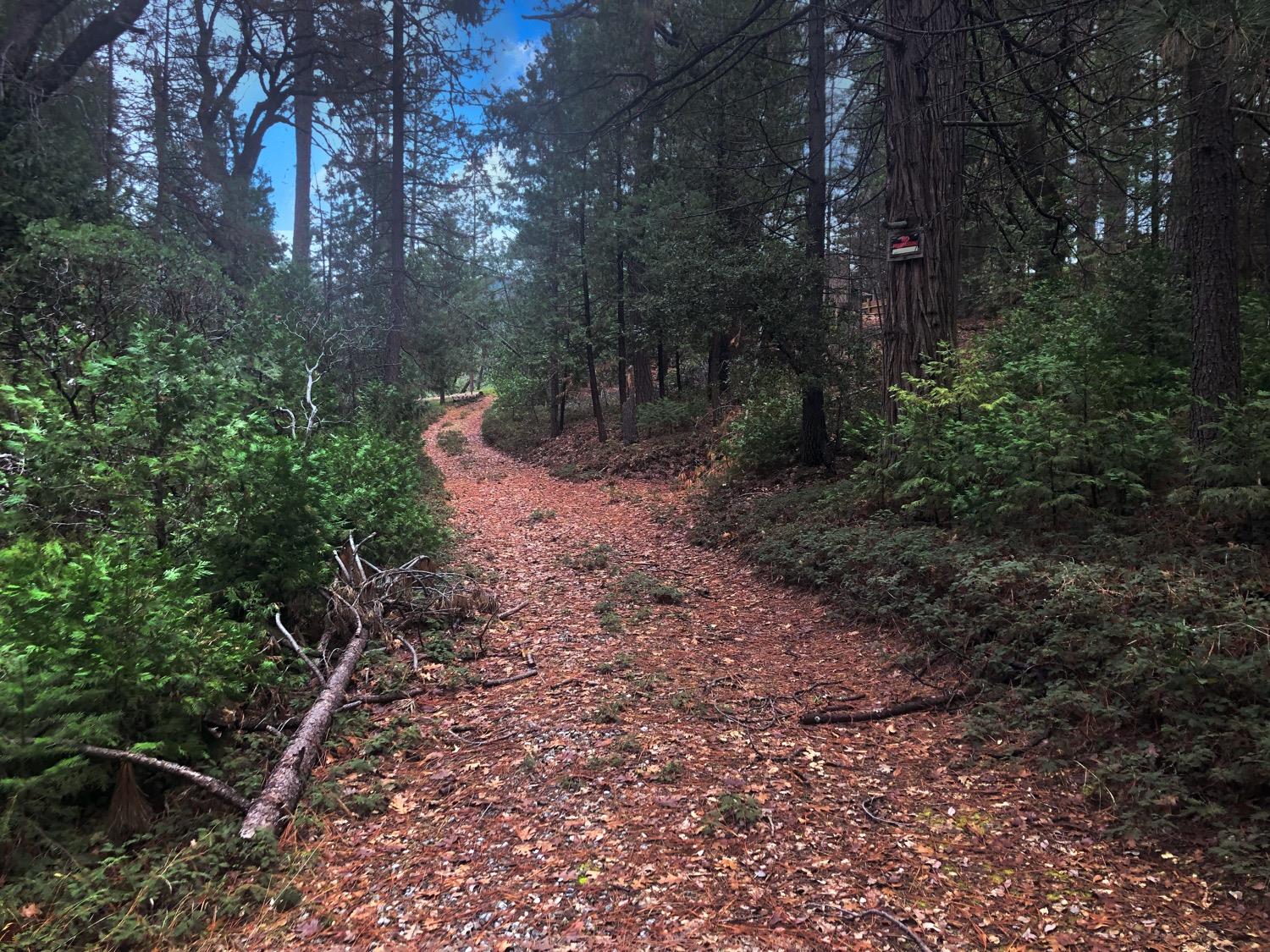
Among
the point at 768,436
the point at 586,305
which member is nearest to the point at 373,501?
the point at 768,436

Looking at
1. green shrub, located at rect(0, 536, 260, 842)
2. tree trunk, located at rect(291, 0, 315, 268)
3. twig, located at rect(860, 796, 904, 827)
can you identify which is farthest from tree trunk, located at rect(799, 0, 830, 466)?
tree trunk, located at rect(291, 0, 315, 268)

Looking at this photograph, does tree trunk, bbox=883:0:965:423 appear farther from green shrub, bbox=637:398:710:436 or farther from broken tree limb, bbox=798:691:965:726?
green shrub, bbox=637:398:710:436

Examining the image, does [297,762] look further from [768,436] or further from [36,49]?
[36,49]

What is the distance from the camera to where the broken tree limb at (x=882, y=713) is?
431 centimetres

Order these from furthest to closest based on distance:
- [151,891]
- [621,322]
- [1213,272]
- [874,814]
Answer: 1. [621,322]
2. [1213,272]
3. [874,814]
4. [151,891]

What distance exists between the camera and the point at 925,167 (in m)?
7.42

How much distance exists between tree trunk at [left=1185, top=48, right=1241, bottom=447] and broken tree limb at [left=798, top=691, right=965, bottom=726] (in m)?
3.13

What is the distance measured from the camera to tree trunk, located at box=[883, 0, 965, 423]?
23.9 feet

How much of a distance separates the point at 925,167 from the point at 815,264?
2.41 m

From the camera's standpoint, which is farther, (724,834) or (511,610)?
(511,610)

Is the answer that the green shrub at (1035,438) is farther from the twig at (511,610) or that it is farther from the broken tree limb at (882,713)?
the twig at (511,610)

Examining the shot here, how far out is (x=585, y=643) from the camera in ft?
19.0

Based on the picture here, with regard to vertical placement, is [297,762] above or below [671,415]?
below

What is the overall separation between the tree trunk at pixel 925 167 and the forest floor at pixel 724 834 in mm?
3869
